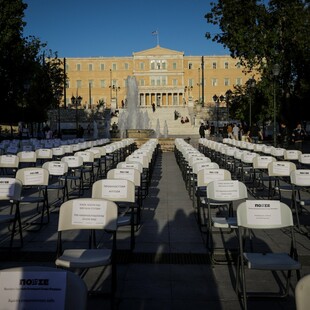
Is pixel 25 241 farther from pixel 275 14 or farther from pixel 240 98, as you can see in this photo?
pixel 240 98

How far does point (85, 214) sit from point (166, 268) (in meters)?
1.31

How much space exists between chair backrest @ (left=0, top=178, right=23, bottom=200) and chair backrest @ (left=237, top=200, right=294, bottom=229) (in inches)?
119

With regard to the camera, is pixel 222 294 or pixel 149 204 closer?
pixel 222 294

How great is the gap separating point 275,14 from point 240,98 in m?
8.24

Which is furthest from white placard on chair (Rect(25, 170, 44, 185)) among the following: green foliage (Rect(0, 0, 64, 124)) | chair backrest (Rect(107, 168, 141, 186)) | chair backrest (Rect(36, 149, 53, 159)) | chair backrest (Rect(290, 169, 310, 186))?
green foliage (Rect(0, 0, 64, 124))

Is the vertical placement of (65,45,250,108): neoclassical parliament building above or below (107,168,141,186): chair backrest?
above

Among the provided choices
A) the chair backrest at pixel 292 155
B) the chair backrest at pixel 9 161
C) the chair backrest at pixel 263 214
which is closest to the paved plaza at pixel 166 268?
the chair backrest at pixel 263 214

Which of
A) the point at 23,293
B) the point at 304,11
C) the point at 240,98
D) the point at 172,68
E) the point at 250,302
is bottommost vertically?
the point at 250,302

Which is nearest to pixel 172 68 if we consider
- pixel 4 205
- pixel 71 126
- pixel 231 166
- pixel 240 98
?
pixel 71 126

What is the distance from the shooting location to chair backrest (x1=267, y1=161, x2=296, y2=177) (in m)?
8.20

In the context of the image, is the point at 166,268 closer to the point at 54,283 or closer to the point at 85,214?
the point at 85,214

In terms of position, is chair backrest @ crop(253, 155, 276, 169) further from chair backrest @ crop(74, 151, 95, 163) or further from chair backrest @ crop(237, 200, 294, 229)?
chair backrest @ crop(237, 200, 294, 229)

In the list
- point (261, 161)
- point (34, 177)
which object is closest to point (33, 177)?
point (34, 177)

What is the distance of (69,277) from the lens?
226cm
